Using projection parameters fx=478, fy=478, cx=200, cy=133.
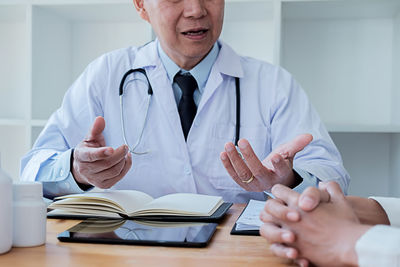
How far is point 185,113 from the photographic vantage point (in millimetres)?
1712

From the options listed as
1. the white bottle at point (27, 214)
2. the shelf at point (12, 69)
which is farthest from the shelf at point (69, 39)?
the white bottle at point (27, 214)

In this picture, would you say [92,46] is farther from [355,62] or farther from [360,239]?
[360,239]

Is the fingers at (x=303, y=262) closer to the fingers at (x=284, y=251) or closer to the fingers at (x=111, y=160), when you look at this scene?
the fingers at (x=284, y=251)

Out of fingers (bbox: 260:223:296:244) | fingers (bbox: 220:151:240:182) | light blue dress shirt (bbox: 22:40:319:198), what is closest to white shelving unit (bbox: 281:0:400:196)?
light blue dress shirt (bbox: 22:40:319:198)

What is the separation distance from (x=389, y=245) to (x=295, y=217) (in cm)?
14

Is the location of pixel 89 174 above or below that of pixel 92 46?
below

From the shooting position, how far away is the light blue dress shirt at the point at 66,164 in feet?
4.66

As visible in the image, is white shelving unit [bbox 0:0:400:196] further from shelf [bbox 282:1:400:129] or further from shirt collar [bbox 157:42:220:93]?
shirt collar [bbox 157:42:220:93]

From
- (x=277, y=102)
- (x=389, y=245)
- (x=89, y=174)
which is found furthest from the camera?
(x=277, y=102)

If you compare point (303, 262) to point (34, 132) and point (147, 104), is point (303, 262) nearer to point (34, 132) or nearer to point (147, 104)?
point (147, 104)

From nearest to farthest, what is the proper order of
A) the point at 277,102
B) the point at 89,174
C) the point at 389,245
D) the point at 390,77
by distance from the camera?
the point at 389,245, the point at 89,174, the point at 277,102, the point at 390,77

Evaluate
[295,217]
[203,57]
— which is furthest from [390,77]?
[295,217]

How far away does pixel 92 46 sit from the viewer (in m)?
2.68

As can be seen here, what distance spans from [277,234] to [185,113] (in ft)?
3.24
